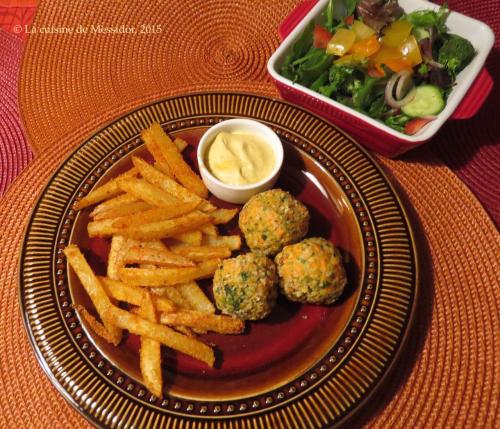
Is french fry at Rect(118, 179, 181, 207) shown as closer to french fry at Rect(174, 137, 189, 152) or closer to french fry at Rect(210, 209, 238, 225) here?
french fry at Rect(210, 209, 238, 225)

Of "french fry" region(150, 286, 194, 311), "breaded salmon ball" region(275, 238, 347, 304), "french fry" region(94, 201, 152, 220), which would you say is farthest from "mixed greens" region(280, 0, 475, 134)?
"french fry" region(150, 286, 194, 311)

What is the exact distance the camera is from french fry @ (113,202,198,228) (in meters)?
2.24

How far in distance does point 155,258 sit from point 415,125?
5.84 ft

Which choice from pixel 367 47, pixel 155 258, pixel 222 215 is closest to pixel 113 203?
pixel 155 258

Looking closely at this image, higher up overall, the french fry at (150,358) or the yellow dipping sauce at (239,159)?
the yellow dipping sauce at (239,159)

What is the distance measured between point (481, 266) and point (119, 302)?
1975 mm

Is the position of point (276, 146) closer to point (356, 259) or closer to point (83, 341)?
point (356, 259)

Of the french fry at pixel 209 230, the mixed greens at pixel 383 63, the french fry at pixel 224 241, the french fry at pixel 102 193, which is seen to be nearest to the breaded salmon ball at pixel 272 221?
the french fry at pixel 224 241

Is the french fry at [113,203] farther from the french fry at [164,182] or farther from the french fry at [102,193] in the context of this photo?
the french fry at [164,182]

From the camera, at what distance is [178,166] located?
8.14 ft

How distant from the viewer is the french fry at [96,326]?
7.07 ft

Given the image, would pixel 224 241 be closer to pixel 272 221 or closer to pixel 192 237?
pixel 192 237

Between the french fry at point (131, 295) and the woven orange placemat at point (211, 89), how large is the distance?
0.55 m

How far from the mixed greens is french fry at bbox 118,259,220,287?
1434 millimetres
